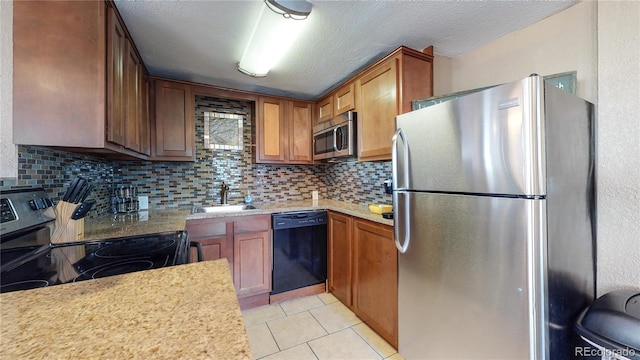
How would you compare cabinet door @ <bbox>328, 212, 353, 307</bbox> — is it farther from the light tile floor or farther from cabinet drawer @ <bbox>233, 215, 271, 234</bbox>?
cabinet drawer @ <bbox>233, 215, 271, 234</bbox>

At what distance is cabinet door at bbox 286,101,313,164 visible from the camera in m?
2.84

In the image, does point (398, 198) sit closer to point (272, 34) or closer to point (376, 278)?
point (376, 278)

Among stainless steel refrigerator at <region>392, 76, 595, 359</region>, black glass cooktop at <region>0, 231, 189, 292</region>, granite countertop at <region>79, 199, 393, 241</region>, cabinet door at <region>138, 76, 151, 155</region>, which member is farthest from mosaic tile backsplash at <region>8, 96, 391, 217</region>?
stainless steel refrigerator at <region>392, 76, 595, 359</region>

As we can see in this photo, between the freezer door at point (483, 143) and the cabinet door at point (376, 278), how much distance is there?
1.74ft

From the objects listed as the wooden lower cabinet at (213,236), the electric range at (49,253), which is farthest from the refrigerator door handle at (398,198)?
the wooden lower cabinet at (213,236)

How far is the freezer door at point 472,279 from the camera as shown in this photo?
988mm

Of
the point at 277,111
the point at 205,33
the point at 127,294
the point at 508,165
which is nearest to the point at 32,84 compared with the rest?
the point at 205,33

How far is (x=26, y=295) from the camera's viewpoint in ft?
2.10

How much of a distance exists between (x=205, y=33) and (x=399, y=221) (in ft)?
5.73

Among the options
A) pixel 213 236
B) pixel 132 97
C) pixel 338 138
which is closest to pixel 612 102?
pixel 338 138

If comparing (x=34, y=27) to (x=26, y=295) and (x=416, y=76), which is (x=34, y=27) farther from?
(x=416, y=76)

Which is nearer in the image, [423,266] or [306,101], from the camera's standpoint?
[423,266]

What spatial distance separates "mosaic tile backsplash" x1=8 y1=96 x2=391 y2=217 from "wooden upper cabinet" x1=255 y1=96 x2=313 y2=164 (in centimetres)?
26

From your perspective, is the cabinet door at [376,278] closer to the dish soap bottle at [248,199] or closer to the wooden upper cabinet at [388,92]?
the wooden upper cabinet at [388,92]
